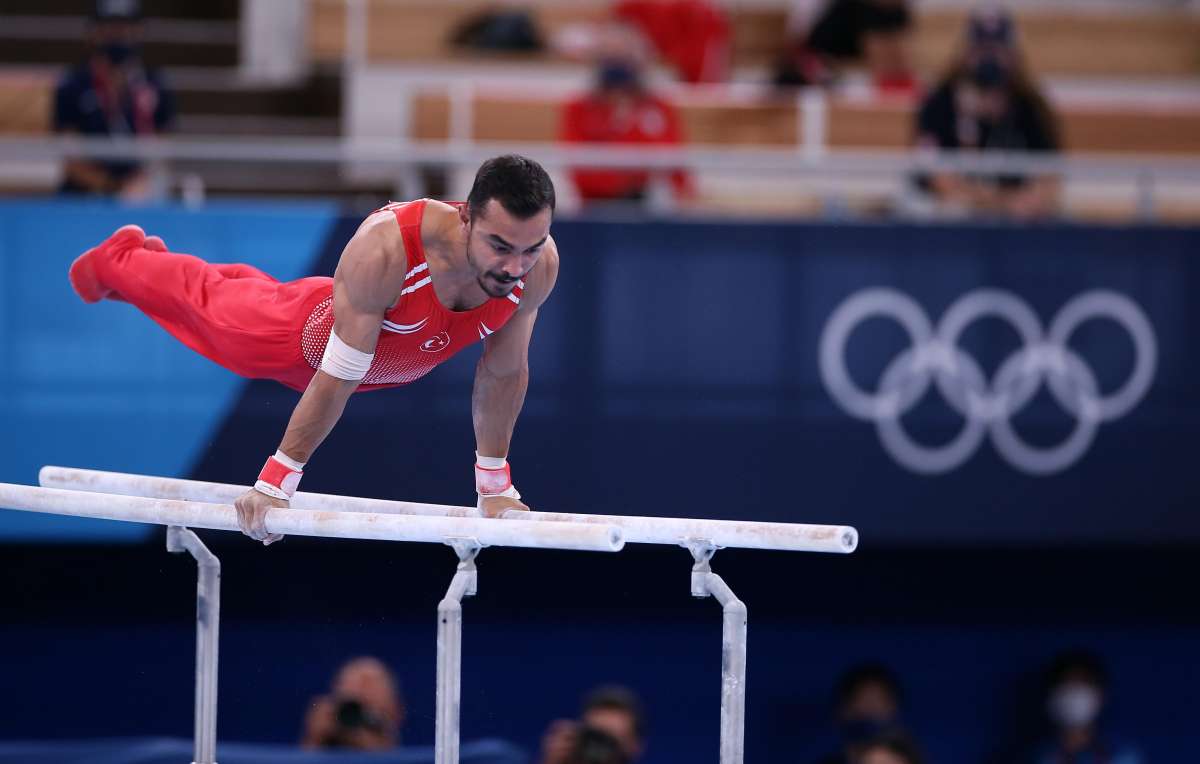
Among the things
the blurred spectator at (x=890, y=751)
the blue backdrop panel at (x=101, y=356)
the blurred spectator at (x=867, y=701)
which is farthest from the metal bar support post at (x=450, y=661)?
the blurred spectator at (x=867, y=701)

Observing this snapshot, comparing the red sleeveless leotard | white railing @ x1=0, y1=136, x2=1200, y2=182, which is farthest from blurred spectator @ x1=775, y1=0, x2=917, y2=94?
the red sleeveless leotard

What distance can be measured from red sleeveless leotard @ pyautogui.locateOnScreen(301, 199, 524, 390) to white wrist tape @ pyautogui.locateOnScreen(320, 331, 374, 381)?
0.15m

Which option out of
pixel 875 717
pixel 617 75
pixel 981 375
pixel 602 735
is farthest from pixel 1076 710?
pixel 617 75

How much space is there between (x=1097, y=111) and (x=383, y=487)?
4948 millimetres

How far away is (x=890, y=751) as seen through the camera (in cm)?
543

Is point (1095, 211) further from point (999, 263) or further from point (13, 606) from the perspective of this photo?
point (13, 606)

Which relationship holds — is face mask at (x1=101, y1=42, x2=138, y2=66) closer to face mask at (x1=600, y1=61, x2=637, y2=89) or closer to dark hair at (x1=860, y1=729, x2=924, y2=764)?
face mask at (x1=600, y1=61, x2=637, y2=89)

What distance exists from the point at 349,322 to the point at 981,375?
3.84 metres

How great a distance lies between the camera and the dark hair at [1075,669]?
7.12 metres

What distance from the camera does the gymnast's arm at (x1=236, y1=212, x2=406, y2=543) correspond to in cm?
346

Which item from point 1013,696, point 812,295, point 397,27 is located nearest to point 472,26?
point 397,27

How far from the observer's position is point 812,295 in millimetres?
6512

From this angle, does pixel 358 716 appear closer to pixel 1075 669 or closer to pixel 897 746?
pixel 897 746

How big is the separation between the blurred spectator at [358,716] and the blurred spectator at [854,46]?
14.5ft
